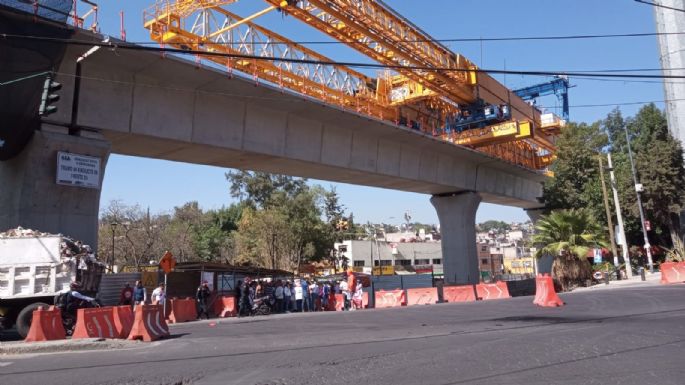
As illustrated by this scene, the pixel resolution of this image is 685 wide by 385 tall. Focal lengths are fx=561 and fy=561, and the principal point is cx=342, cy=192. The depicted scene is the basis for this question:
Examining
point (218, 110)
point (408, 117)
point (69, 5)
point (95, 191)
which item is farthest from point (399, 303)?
point (69, 5)

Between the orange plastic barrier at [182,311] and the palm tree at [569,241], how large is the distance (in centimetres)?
1855

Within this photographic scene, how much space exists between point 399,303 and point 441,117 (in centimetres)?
1328

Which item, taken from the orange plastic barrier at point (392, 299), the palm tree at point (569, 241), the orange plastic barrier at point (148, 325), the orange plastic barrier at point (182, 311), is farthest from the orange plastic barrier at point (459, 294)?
the orange plastic barrier at point (148, 325)

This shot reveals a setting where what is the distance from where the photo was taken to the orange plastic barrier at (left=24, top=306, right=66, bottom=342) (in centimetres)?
1298

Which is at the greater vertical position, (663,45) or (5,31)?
(663,45)

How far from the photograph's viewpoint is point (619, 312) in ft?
48.0

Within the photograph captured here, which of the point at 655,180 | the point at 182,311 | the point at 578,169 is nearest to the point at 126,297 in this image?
the point at 182,311

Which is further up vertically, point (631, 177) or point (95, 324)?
point (631, 177)

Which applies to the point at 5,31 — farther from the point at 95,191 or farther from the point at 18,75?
the point at 95,191

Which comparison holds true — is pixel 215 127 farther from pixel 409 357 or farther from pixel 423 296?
pixel 423 296

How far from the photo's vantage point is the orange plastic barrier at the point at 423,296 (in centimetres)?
2992

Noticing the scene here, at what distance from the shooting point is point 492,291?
30484mm

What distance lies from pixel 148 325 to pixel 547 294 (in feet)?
41.2

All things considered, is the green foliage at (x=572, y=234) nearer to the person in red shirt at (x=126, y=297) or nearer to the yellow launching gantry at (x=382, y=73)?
the yellow launching gantry at (x=382, y=73)
